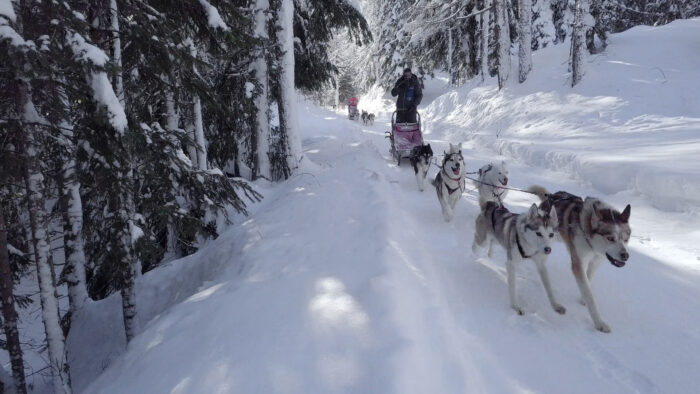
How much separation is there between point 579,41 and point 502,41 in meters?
4.20

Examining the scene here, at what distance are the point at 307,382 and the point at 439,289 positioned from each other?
82.1 inches

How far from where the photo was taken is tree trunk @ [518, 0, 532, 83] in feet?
52.7

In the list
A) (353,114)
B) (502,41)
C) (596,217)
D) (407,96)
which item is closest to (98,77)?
(596,217)

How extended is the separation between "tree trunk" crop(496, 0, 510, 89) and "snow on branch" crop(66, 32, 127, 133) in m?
16.7

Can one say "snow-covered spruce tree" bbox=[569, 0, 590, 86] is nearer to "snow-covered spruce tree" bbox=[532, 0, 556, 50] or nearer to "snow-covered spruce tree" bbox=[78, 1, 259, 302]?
"snow-covered spruce tree" bbox=[78, 1, 259, 302]

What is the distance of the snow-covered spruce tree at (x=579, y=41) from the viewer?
13.1 meters

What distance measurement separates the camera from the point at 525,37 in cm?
1614

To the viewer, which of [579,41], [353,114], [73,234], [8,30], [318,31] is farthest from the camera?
[353,114]

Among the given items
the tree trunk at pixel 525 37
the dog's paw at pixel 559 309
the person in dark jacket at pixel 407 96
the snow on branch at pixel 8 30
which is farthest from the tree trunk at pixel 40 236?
the tree trunk at pixel 525 37

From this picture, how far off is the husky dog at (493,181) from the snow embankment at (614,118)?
2428mm

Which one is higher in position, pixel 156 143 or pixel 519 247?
pixel 156 143

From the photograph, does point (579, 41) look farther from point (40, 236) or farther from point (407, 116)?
point (40, 236)

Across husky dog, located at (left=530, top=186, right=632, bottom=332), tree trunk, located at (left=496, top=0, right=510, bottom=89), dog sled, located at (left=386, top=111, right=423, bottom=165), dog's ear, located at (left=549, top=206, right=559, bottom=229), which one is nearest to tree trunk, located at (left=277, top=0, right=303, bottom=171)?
dog sled, located at (left=386, top=111, right=423, bottom=165)

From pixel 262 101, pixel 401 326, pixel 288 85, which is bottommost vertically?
pixel 401 326
